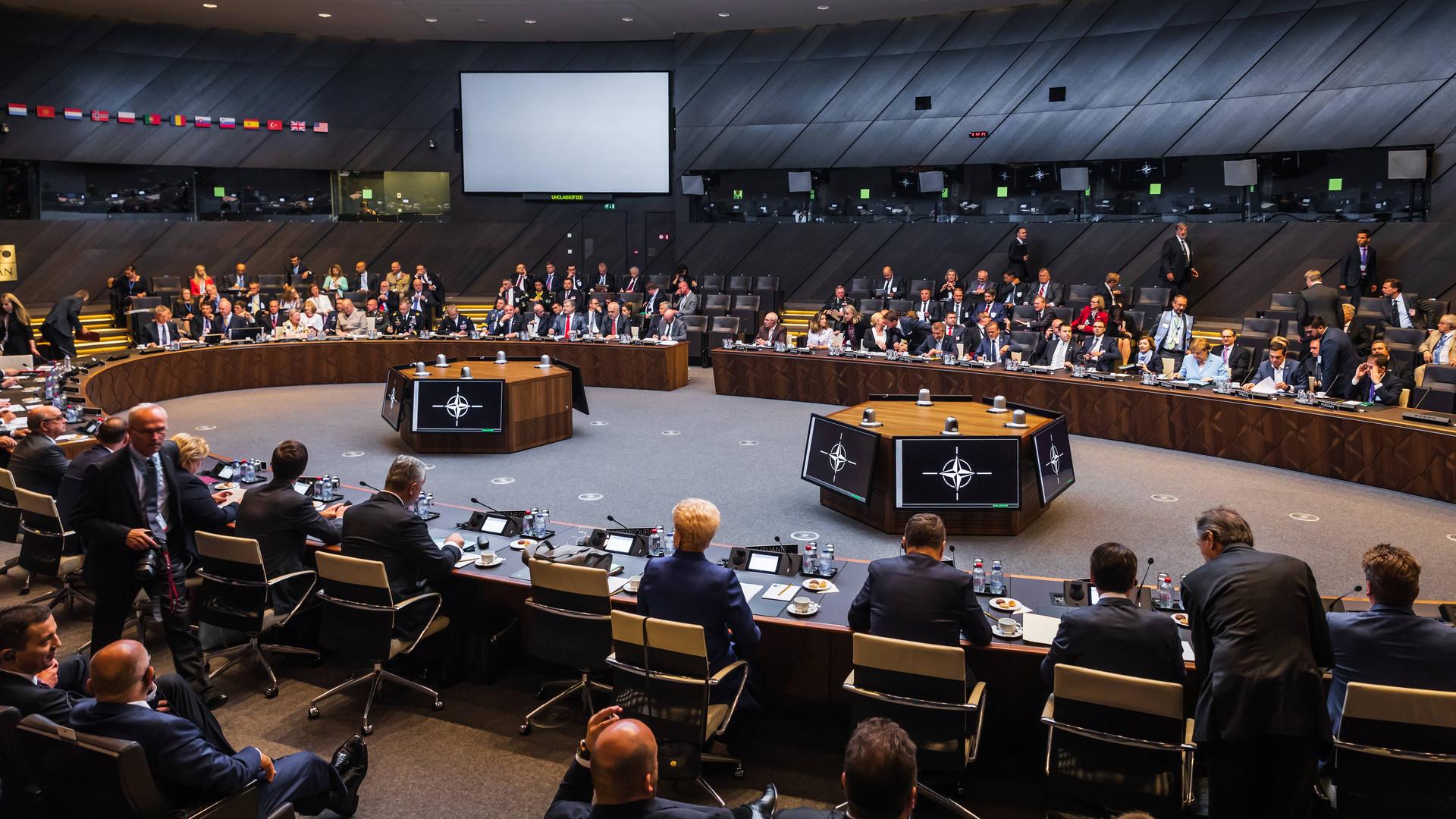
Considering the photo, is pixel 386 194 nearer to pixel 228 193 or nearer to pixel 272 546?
pixel 228 193

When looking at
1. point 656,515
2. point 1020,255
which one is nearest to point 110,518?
point 656,515

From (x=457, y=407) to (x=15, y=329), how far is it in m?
7.83

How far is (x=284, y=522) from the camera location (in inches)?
208

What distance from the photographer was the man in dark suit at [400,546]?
496 centimetres

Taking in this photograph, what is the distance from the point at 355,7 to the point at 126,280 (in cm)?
611

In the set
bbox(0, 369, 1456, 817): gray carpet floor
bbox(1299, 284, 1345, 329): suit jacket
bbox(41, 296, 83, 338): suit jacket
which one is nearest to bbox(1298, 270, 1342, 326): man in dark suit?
bbox(1299, 284, 1345, 329): suit jacket

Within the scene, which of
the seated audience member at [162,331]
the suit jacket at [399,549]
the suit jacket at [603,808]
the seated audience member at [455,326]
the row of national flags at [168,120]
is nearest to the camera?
the suit jacket at [603,808]

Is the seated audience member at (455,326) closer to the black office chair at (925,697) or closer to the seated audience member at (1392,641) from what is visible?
the black office chair at (925,697)

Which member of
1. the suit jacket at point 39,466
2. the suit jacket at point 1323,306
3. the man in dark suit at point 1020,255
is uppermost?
the man in dark suit at point 1020,255

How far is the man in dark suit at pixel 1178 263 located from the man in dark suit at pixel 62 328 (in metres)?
16.1

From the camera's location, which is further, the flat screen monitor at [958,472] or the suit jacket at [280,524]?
the flat screen monitor at [958,472]

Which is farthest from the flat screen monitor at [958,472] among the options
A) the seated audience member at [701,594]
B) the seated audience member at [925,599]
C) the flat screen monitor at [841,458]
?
the seated audience member at [701,594]

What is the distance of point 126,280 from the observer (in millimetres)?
17562

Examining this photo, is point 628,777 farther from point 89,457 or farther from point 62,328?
point 62,328
